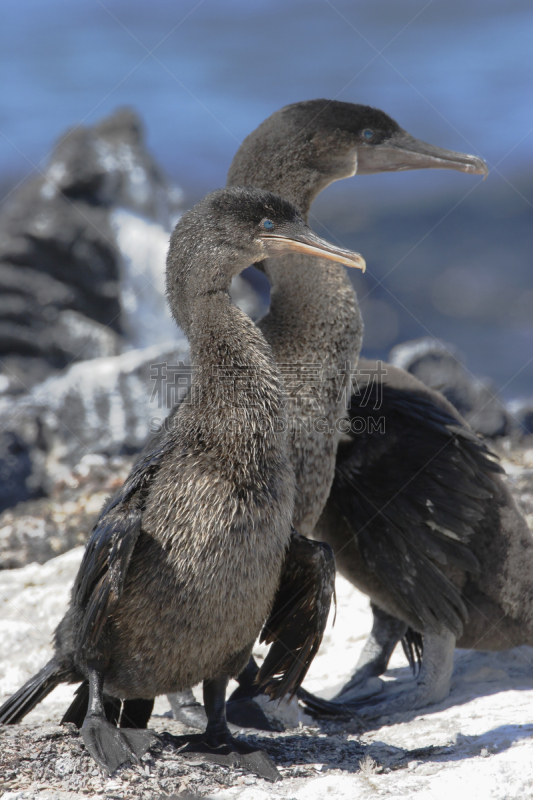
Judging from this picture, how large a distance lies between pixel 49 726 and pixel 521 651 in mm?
2697

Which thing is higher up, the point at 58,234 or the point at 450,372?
the point at 58,234

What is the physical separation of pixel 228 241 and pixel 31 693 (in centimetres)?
195

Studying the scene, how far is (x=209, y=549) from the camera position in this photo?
2830mm

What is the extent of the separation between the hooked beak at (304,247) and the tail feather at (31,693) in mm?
1884

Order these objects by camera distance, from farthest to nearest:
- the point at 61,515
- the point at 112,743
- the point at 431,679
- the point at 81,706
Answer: the point at 61,515 → the point at 431,679 → the point at 81,706 → the point at 112,743

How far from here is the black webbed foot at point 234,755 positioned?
283cm

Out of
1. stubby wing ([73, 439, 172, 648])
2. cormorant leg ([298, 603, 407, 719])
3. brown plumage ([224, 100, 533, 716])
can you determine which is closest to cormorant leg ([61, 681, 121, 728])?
stubby wing ([73, 439, 172, 648])

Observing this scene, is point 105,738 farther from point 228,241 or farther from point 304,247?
point 304,247

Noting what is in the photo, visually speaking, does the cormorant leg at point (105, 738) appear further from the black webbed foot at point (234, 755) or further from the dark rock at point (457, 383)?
the dark rock at point (457, 383)

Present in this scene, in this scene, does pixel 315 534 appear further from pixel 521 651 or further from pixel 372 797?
pixel 372 797

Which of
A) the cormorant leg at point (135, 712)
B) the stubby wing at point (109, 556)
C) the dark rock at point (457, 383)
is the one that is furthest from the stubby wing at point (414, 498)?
the dark rock at point (457, 383)

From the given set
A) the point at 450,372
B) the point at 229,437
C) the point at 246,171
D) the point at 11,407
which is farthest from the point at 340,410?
the point at 11,407

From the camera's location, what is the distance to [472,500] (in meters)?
4.03

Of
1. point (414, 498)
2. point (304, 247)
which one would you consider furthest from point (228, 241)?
point (414, 498)
